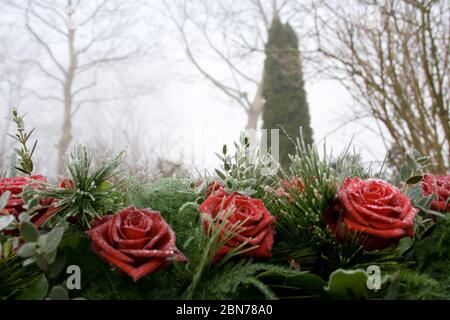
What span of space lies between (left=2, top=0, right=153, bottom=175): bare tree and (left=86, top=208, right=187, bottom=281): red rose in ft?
22.7

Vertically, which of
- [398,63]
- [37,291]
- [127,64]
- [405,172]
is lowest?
[37,291]

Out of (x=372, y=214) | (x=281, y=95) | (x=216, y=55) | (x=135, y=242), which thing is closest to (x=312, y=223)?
(x=372, y=214)

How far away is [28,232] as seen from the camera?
12.0 inches

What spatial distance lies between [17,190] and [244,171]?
0.24 m

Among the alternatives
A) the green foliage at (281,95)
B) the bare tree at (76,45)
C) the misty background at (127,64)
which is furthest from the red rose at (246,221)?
the bare tree at (76,45)

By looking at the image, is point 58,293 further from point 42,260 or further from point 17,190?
point 17,190

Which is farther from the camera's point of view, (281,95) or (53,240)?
(281,95)

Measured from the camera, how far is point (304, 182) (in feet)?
1.39

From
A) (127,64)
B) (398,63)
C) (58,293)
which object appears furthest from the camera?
(127,64)

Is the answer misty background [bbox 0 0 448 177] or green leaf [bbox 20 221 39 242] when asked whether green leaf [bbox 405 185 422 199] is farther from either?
misty background [bbox 0 0 448 177]

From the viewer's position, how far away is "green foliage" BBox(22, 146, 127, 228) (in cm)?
38

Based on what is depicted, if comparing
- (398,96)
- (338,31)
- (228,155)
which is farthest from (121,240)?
(338,31)

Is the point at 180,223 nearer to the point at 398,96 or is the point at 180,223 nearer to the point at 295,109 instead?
the point at 398,96
